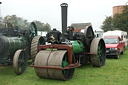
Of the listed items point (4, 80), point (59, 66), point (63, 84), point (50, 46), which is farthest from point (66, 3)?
point (4, 80)

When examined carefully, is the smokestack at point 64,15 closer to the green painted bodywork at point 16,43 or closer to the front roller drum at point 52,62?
the front roller drum at point 52,62

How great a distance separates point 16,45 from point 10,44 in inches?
17.1

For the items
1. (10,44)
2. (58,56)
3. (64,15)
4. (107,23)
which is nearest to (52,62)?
(58,56)

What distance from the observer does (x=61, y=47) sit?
4.95 metres

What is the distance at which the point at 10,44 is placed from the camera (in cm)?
610

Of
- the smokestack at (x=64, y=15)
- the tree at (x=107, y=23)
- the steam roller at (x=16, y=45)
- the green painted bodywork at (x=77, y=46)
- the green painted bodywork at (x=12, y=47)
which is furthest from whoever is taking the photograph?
the tree at (x=107, y=23)

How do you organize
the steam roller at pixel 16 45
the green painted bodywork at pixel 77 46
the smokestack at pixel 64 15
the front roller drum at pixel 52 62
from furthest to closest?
1. the green painted bodywork at pixel 77 46
2. the steam roller at pixel 16 45
3. the smokestack at pixel 64 15
4. the front roller drum at pixel 52 62

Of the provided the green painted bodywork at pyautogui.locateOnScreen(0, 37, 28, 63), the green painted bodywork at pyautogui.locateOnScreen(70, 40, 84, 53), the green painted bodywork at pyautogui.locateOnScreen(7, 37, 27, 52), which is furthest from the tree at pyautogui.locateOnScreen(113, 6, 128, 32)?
the green painted bodywork at pyautogui.locateOnScreen(0, 37, 28, 63)

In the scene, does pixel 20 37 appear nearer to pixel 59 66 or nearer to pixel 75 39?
pixel 75 39

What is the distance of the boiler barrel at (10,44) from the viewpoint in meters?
5.79

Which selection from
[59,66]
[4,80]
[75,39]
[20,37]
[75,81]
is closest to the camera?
[59,66]

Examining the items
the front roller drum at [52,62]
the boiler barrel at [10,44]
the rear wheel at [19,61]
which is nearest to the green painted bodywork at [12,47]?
the boiler barrel at [10,44]

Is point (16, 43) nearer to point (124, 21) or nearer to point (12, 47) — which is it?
point (12, 47)

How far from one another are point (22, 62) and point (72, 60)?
1906mm
